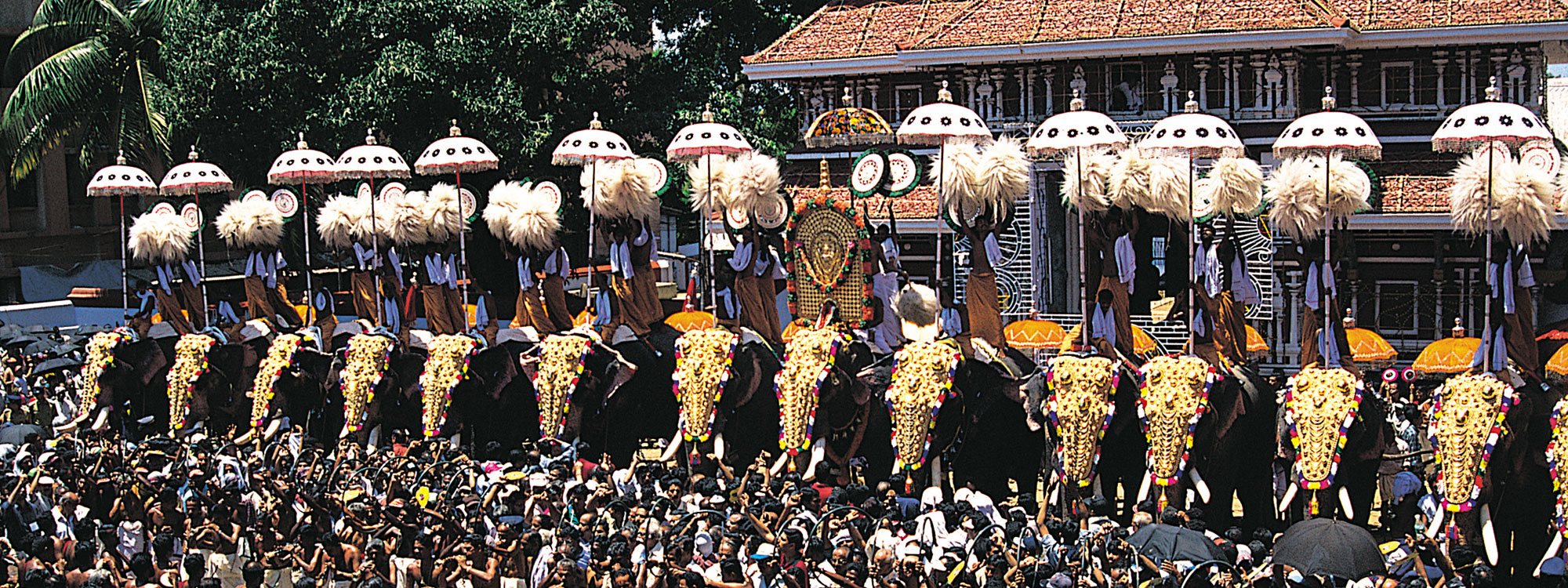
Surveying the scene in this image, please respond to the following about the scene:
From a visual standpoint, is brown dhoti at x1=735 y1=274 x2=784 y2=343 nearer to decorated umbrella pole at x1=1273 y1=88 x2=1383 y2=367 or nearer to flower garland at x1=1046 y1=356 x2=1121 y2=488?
flower garland at x1=1046 y1=356 x2=1121 y2=488

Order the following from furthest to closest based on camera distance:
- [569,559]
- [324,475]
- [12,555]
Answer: [324,475] → [12,555] → [569,559]

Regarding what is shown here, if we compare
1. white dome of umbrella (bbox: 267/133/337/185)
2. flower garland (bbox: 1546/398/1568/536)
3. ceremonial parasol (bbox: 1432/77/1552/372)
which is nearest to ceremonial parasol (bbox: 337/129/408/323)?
white dome of umbrella (bbox: 267/133/337/185)

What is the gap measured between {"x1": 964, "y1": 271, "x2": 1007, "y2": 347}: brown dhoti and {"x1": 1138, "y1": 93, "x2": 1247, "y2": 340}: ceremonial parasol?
1605 mm

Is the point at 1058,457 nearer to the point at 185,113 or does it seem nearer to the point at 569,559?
the point at 569,559

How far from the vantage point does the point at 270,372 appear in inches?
717

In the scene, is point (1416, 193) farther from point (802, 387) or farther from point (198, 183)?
point (198, 183)

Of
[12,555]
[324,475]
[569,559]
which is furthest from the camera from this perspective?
[324,475]

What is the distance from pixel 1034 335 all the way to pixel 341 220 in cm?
708

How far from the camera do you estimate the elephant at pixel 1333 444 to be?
1331 cm

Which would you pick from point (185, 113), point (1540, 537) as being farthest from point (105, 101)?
point (1540, 537)

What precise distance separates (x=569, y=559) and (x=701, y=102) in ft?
56.1

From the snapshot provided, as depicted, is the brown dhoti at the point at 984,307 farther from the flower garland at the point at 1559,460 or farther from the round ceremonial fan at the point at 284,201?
the round ceremonial fan at the point at 284,201

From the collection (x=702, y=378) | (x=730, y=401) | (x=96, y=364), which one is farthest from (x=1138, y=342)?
(x=96, y=364)

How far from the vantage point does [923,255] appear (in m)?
23.0
